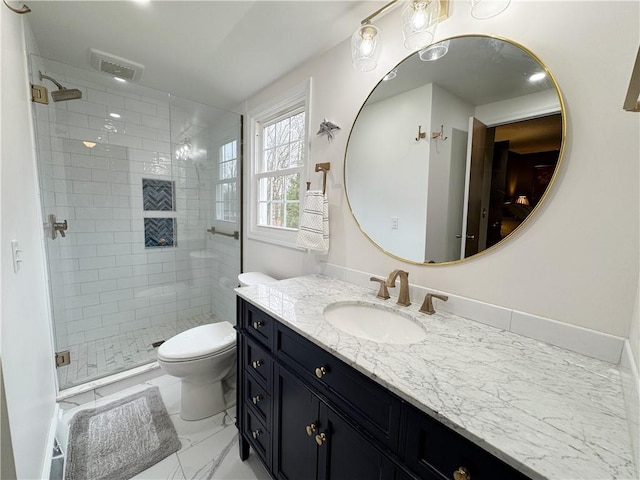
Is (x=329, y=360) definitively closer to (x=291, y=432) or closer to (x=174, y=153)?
(x=291, y=432)

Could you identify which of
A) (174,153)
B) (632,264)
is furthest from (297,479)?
(174,153)

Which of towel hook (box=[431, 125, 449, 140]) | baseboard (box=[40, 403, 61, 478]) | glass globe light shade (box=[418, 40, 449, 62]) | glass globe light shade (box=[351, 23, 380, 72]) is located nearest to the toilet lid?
baseboard (box=[40, 403, 61, 478])

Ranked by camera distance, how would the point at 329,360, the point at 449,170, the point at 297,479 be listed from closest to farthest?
the point at 329,360
the point at 297,479
the point at 449,170

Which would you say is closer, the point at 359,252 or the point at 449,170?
the point at 449,170

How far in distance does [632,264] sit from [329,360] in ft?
2.96

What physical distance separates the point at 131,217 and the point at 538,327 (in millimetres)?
3070

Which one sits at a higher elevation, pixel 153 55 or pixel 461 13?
pixel 153 55

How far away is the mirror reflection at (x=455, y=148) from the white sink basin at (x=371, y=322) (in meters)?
0.28

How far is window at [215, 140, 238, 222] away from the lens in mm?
2537

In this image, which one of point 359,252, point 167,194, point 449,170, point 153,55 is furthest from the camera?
point 167,194

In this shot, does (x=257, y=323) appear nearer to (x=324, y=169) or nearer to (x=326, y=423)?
(x=326, y=423)

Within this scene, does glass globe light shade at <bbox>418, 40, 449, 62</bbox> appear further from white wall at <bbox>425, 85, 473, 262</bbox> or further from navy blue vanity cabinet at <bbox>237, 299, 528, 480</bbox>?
navy blue vanity cabinet at <bbox>237, 299, 528, 480</bbox>

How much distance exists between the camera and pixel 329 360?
0.82m

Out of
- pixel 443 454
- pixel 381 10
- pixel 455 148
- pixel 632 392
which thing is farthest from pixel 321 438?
pixel 381 10
